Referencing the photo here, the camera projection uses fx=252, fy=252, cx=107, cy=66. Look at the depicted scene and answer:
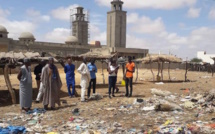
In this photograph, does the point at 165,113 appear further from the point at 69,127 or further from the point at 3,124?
the point at 3,124

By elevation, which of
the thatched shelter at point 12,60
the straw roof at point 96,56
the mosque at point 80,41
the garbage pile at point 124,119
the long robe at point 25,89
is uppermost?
the mosque at point 80,41

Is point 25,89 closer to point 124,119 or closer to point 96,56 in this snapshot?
point 124,119

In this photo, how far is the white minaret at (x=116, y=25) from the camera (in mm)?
57031

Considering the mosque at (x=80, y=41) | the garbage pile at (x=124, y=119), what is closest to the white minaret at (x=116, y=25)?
the mosque at (x=80, y=41)

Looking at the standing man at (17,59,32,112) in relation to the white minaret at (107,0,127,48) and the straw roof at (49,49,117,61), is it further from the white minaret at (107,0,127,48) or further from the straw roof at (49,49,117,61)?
the white minaret at (107,0,127,48)

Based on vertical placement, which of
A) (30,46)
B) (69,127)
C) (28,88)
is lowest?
(69,127)

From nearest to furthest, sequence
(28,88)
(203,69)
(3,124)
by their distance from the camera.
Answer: (3,124) < (28,88) < (203,69)

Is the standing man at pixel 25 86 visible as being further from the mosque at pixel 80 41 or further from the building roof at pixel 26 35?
the building roof at pixel 26 35

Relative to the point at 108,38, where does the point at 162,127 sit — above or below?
below

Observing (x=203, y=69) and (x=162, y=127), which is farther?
(x=203, y=69)

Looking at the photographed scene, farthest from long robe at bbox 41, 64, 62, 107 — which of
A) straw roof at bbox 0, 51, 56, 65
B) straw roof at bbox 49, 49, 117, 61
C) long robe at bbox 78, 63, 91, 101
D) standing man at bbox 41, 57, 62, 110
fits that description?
straw roof at bbox 49, 49, 117, 61

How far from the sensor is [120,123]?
6070 millimetres

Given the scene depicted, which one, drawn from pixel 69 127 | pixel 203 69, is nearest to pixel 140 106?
pixel 69 127

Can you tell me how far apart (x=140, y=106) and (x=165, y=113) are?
119cm
